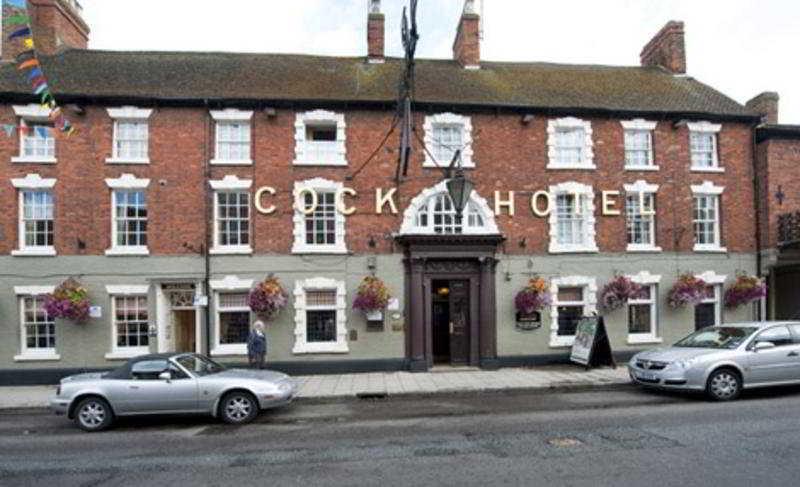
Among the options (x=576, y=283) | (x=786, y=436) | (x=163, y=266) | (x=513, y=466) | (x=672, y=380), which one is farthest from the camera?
(x=576, y=283)

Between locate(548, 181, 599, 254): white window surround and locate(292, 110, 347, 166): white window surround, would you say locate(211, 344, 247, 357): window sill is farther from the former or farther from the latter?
locate(548, 181, 599, 254): white window surround

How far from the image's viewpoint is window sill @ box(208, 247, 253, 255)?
14961 mm

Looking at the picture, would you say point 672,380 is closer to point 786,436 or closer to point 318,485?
point 786,436

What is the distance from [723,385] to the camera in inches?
419

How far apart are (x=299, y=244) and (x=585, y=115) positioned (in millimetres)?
10076

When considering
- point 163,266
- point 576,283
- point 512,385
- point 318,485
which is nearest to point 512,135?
point 576,283

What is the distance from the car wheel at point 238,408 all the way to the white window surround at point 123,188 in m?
7.03

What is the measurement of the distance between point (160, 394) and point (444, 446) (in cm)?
563

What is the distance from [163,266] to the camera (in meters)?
14.8

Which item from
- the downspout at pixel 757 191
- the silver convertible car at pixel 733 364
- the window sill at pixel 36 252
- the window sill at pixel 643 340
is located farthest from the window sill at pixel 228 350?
the downspout at pixel 757 191

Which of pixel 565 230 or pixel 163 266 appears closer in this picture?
pixel 163 266

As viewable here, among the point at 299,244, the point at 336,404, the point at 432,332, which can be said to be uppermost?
the point at 299,244

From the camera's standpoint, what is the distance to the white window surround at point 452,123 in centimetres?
1574

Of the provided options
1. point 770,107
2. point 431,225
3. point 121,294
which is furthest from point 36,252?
point 770,107
